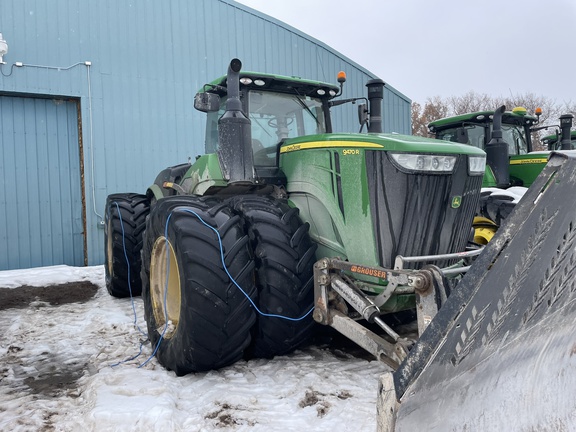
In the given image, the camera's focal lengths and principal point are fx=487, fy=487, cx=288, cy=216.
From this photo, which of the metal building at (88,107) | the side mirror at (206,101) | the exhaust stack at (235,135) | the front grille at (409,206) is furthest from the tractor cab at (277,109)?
the metal building at (88,107)

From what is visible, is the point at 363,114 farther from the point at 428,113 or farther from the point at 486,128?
the point at 428,113

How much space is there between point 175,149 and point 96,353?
247 inches

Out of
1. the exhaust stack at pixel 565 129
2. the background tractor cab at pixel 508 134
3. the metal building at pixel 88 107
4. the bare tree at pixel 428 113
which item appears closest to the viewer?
the background tractor cab at pixel 508 134

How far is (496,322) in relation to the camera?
5.99ft

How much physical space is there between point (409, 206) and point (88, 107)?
768 cm

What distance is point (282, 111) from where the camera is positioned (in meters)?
4.53

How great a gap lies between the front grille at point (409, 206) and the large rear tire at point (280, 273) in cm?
57

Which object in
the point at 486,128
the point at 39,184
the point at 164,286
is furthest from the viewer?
the point at 39,184

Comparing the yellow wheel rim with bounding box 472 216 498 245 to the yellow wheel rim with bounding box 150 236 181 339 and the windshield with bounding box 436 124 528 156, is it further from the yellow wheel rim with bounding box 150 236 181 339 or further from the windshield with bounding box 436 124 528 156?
the yellow wheel rim with bounding box 150 236 181 339

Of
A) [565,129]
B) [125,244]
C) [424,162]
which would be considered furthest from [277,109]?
[565,129]

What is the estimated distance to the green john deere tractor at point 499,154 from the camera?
18.4 ft

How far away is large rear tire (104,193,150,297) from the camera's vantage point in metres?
6.29

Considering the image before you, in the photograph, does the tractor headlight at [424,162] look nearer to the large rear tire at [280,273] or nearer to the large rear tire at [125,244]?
the large rear tire at [280,273]

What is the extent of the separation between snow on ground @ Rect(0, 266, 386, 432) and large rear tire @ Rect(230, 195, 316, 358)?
0.30m
